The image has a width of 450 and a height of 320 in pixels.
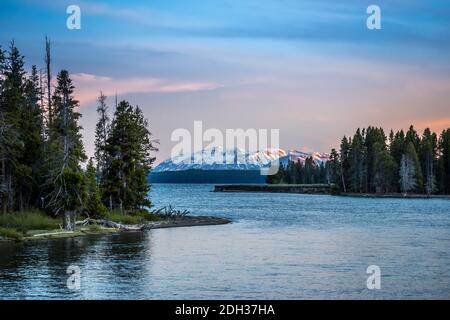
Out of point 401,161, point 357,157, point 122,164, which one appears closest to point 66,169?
point 122,164

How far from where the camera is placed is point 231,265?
42188mm

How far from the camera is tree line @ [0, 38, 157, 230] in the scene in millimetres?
58469

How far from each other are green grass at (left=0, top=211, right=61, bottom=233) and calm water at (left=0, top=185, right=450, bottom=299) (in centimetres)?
432

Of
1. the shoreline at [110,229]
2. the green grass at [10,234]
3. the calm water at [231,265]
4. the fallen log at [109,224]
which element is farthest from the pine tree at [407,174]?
the green grass at [10,234]

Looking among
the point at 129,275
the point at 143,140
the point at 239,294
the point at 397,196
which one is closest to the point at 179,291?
the point at 239,294

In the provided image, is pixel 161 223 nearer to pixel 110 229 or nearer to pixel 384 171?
pixel 110 229

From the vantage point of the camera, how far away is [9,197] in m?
60.7

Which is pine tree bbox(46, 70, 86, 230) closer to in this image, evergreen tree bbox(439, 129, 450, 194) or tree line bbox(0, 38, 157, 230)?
tree line bbox(0, 38, 157, 230)

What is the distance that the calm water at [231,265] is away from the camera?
3256 centimetres

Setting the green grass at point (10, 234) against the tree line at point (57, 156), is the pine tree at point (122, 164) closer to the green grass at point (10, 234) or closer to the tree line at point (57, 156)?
the tree line at point (57, 156)

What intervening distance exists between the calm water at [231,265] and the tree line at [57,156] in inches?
238

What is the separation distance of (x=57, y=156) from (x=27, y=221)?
21.3 feet
